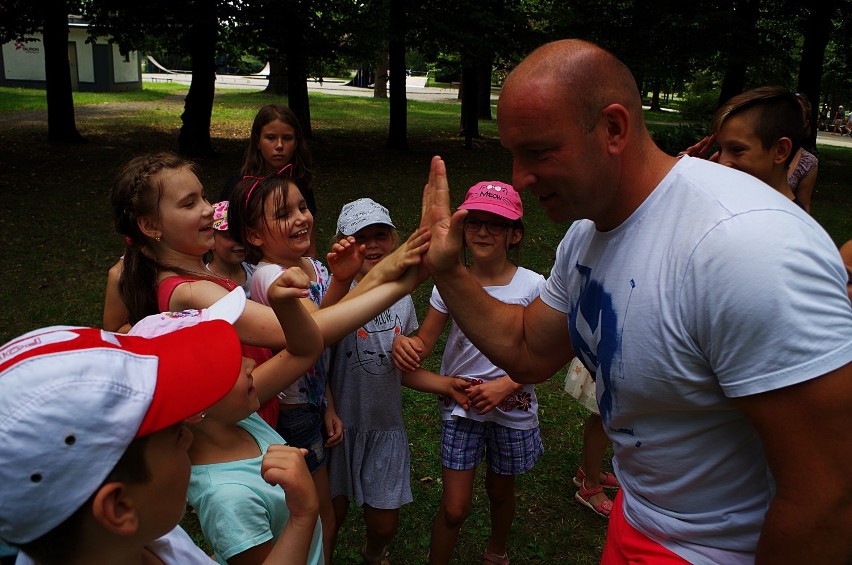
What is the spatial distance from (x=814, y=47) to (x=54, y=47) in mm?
18216

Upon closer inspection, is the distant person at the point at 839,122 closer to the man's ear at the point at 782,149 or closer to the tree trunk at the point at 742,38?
the tree trunk at the point at 742,38

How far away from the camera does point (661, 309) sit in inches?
70.7

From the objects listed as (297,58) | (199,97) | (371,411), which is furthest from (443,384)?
(297,58)

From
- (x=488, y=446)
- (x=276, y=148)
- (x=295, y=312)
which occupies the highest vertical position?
(x=276, y=148)

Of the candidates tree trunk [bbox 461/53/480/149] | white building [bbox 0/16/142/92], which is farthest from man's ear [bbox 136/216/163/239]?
white building [bbox 0/16/142/92]

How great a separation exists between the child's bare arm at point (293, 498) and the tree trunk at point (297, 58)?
41.8ft

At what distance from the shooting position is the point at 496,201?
11.5 ft

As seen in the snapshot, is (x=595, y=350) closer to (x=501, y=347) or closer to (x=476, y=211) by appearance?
(x=501, y=347)

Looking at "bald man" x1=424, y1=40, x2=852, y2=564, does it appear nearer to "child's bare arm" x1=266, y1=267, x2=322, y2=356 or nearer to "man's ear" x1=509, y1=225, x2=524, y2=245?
"child's bare arm" x1=266, y1=267, x2=322, y2=356

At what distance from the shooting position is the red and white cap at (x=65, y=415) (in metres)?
1.32

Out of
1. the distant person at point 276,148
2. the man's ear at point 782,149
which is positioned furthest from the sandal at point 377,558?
the man's ear at point 782,149

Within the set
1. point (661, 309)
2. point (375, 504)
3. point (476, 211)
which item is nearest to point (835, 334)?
point (661, 309)

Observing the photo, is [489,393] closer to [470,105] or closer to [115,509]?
[115,509]

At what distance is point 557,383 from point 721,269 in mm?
4596
